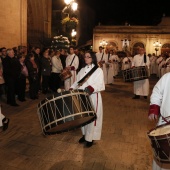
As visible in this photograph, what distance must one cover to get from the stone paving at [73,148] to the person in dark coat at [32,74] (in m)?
2.32

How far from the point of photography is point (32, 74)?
10.1 m

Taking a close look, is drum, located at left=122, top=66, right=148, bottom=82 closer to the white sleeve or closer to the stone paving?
the stone paving

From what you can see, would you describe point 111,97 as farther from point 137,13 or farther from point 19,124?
point 137,13

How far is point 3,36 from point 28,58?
367 cm

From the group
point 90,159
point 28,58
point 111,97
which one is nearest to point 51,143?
point 90,159

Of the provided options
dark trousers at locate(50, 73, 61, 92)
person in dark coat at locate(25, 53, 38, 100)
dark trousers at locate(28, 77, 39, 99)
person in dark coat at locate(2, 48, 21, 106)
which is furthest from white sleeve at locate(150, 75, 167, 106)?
dark trousers at locate(50, 73, 61, 92)

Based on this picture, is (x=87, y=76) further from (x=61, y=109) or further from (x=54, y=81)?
(x=54, y=81)

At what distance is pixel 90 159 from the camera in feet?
16.5

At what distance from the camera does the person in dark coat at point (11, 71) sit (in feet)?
29.1

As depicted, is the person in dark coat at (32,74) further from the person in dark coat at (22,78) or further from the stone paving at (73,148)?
the stone paving at (73,148)

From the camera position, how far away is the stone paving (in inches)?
188

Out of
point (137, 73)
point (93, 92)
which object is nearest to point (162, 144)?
point (93, 92)

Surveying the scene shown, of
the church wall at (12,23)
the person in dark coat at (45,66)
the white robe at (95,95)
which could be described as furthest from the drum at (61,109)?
the church wall at (12,23)

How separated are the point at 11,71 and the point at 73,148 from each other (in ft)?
14.6
